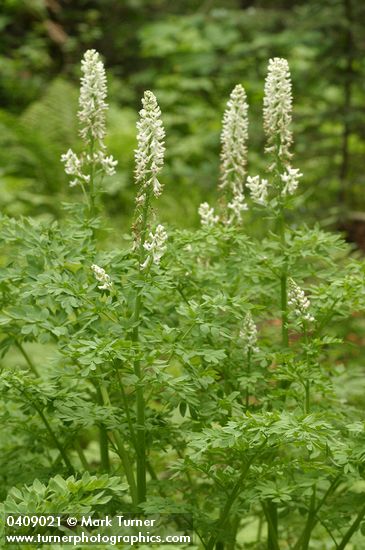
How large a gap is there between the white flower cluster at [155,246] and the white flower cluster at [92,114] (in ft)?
1.66

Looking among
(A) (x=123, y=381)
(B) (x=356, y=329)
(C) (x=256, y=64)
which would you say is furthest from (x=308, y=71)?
(A) (x=123, y=381)

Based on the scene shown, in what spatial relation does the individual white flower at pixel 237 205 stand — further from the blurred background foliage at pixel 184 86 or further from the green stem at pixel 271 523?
the blurred background foliage at pixel 184 86

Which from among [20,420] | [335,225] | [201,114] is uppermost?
[201,114]

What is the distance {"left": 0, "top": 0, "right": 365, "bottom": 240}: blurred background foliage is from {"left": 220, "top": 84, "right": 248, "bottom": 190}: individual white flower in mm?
3629

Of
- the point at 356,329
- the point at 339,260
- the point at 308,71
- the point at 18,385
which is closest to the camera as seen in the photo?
the point at 18,385

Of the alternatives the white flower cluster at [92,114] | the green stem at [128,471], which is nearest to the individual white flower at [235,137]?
the white flower cluster at [92,114]

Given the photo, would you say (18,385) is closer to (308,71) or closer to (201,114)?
(308,71)

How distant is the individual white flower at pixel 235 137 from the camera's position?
335 centimetres

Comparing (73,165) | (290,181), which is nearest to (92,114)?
(73,165)

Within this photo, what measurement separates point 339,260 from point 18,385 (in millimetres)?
3661

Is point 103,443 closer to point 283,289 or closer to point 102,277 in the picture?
point 102,277

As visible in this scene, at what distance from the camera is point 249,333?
3.09 meters

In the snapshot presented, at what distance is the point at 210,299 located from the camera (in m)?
2.87

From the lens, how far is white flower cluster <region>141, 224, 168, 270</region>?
9.10 ft
